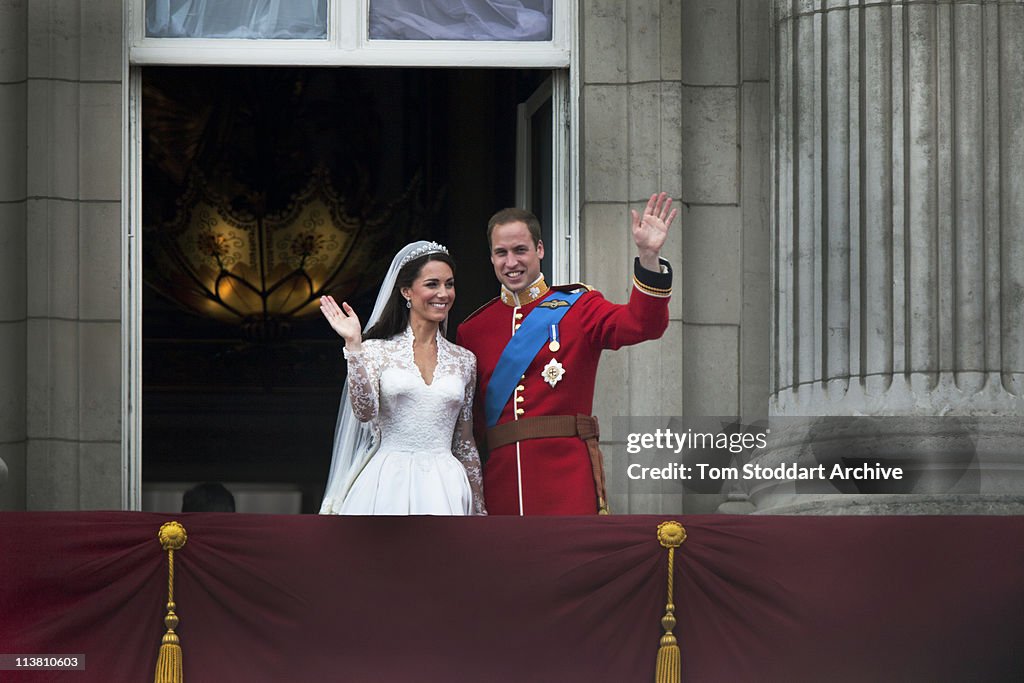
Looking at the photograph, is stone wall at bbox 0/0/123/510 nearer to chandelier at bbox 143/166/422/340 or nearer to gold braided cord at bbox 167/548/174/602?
gold braided cord at bbox 167/548/174/602

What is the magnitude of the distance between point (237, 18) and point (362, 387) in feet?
10.3

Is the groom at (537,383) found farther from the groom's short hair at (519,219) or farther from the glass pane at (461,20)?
the glass pane at (461,20)

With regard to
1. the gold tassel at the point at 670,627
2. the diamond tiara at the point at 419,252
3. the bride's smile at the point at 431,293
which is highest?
the diamond tiara at the point at 419,252

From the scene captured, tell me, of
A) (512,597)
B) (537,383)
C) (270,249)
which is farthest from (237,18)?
(270,249)

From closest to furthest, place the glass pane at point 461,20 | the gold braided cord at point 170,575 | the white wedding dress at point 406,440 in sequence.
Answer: the gold braided cord at point 170,575, the white wedding dress at point 406,440, the glass pane at point 461,20

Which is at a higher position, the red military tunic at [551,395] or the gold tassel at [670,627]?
the red military tunic at [551,395]

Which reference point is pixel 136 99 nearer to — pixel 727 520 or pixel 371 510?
pixel 371 510

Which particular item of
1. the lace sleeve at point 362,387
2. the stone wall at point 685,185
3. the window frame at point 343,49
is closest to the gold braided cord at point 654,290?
the lace sleeve at point 362,387

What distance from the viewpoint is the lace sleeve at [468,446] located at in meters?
9.25

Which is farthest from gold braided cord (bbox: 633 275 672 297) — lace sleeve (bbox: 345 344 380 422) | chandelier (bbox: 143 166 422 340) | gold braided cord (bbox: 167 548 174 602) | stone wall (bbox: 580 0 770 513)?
chandelier (bbox: 143 166 422 340)

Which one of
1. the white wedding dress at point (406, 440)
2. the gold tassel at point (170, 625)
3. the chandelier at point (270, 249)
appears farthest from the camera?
the chandelier at point (270, 249)

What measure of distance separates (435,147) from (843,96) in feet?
20.0

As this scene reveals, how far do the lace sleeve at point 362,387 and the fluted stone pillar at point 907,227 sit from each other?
2086mm

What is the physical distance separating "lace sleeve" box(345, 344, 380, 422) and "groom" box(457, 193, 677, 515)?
1.96 ft
